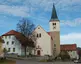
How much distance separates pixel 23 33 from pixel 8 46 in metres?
11.2

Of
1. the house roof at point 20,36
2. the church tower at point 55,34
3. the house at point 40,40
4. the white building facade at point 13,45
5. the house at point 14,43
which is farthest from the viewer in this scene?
the church tower at point 55,34

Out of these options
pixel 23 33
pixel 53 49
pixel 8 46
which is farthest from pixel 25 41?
pixel 53 49

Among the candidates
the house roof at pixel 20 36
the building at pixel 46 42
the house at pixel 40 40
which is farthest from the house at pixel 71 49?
the house roof at pixel 20 36

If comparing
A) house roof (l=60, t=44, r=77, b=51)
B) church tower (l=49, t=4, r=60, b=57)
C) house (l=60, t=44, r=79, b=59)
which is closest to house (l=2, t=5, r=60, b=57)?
church tower (l=49, t=4, r=60, b=57)

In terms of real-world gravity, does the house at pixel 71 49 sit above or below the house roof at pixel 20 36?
below

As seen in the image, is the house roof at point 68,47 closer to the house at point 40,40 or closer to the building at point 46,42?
the building at point 46,42

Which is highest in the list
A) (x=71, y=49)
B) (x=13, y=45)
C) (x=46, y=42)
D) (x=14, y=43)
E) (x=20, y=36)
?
(x=20, y=36)

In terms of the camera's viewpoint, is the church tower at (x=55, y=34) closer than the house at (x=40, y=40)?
No

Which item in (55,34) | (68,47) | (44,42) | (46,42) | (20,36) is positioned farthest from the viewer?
(68,47)

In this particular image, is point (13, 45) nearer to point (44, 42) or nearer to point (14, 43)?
point (14, 43)

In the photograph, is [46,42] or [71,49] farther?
[71,49]

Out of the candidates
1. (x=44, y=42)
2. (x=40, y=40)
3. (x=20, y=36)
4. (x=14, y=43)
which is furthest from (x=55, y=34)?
(x=14, y=43)

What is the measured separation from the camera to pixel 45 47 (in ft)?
295

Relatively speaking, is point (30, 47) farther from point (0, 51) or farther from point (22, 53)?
point (0, 51)
